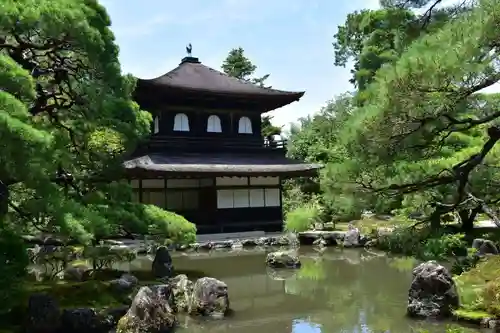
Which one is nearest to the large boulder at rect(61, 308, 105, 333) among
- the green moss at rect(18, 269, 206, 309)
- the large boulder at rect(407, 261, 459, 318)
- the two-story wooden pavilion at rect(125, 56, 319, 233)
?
the green moss at rect(18, 269, 206, 309)

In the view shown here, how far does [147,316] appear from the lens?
7.25 m

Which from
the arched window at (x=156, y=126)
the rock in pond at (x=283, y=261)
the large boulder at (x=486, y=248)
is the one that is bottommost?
the rock in pond at (x=283, y=261)

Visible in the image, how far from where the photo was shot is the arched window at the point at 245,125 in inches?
863

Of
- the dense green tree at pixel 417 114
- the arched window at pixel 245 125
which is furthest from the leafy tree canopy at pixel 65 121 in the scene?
the arched window at pixel 245 125

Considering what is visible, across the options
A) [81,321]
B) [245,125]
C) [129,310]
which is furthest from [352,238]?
[81,321]

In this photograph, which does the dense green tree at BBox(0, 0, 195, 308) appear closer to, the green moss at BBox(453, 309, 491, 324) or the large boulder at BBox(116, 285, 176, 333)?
the large boulder at BBox(116, 285, 176, 333)

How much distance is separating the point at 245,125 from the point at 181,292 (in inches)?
539

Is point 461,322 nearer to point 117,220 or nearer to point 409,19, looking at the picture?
point 409,19

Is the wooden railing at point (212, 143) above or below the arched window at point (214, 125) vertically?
below

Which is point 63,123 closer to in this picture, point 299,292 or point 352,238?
point 299,292

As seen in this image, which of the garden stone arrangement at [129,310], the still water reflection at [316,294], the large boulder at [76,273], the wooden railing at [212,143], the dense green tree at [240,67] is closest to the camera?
the garden stone arrangement at [129,310]

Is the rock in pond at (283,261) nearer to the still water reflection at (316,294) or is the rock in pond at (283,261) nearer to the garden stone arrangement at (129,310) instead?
the still water reflection at (316,294)

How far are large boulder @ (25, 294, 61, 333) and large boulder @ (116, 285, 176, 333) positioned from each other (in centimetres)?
87

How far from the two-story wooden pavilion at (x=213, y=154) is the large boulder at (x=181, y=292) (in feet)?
29.3
